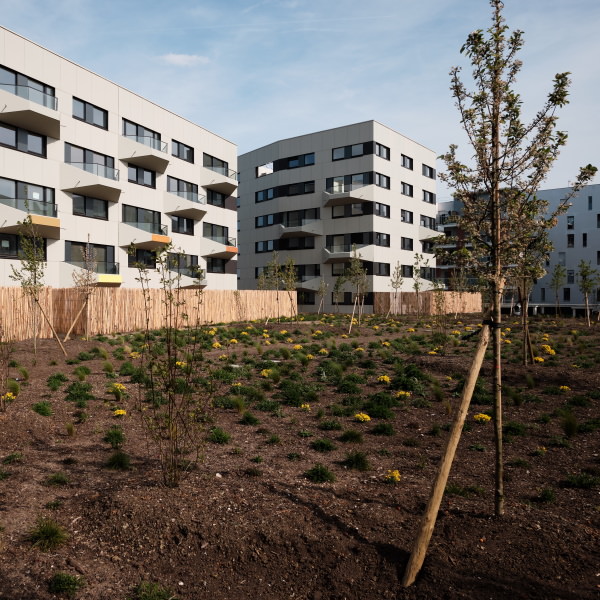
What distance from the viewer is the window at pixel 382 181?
5334 centimetres

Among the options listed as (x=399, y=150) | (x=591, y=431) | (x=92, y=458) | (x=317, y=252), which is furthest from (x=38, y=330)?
(x=399, y=150)

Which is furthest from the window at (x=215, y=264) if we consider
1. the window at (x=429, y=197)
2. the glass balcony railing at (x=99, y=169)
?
the window at (x=429, y=197)

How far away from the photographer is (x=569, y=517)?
5.59 metres

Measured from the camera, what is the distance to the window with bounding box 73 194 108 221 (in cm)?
3369

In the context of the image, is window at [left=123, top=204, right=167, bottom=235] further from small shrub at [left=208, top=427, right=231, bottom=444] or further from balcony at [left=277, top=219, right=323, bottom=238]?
small shrub at [left=208, top=427, right=231, bottom=444]

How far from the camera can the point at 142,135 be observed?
39.3 meters

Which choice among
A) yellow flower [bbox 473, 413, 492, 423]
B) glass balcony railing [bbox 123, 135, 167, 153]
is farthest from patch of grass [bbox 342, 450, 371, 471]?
glass balcony railing [bbox 123, 135, 167, 153]

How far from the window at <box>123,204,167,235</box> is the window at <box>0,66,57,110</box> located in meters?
9.34

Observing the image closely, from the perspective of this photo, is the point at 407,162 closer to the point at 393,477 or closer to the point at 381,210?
the point at 381,210

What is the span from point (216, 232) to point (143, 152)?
12.5 meters

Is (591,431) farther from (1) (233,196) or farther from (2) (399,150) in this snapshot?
(2) (399,150)

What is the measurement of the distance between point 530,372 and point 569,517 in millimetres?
8657

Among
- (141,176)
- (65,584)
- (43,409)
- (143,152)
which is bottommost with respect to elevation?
(65,584)

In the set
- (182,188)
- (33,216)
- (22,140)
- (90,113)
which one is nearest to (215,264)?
(182,188)
